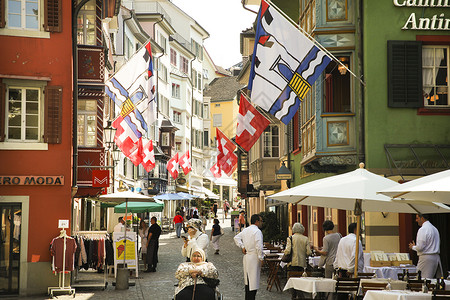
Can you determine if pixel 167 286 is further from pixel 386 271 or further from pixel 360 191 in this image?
pixel 360 191

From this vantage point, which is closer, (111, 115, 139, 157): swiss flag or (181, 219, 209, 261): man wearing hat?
(181, 219, 209, 261): man wearing hat

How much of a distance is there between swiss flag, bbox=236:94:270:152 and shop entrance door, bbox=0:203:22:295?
11.5 metres

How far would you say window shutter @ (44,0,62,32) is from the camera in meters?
21.0

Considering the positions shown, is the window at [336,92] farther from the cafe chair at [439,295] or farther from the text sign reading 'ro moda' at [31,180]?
the cafe chair at [439,295]

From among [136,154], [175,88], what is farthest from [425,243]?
[175,88]

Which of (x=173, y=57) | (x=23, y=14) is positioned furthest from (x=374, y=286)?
(x=173, y=57)

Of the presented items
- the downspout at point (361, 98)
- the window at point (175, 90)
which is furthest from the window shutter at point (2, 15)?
the window at point (175, 90)

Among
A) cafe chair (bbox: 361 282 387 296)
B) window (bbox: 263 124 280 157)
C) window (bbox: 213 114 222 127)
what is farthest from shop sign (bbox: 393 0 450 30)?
window (bbox: 213 114 222 127)

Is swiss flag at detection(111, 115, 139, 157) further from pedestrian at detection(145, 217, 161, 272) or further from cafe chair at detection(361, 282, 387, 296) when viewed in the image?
cafe chair at detection(361, 282, 387, 296)

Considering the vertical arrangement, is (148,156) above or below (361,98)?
below

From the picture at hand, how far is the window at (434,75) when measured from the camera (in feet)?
67.9

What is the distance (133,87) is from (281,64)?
746 centimetres

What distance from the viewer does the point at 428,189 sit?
10719mm

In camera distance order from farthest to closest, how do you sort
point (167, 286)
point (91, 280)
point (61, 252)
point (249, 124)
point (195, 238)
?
point (249, 124) → point (91, 280) → point (167, 286) → point (61, 252) → point (195, 238)
